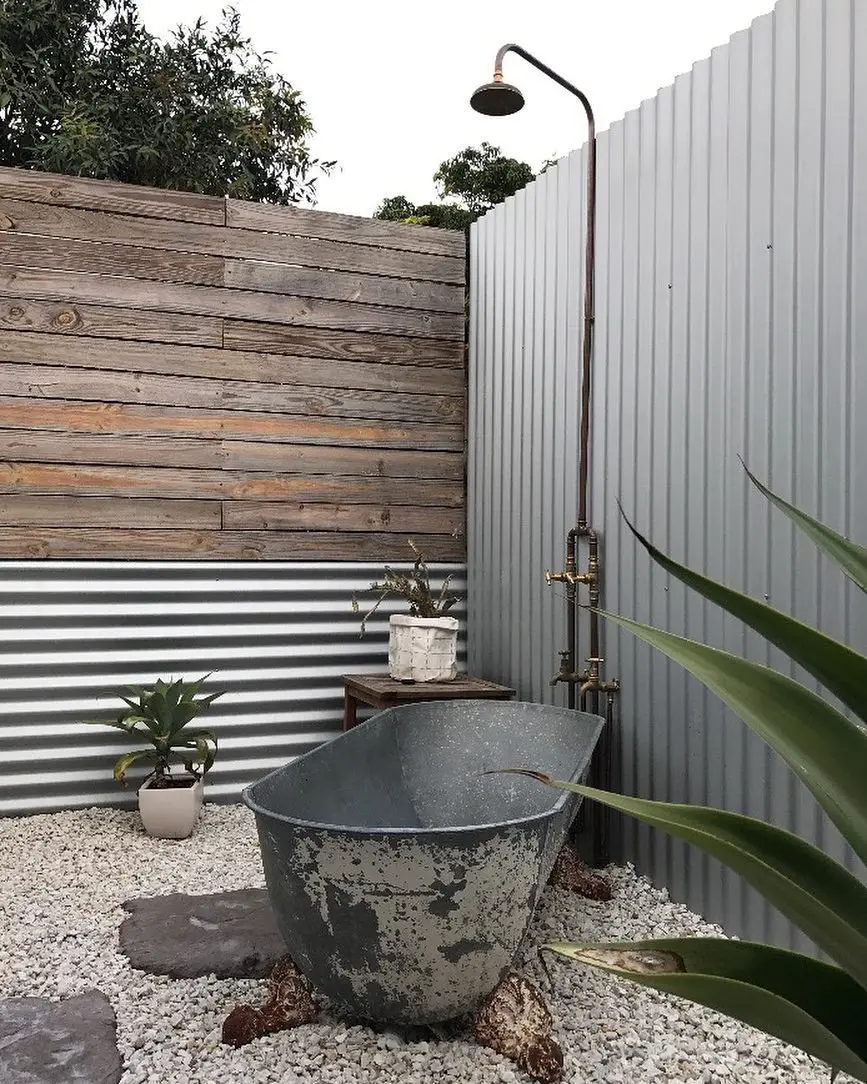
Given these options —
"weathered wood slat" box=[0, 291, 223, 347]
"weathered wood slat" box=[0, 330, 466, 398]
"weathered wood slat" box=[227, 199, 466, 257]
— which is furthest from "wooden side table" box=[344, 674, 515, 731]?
"weathered wood slat" box=[227, 199, 466, 257]

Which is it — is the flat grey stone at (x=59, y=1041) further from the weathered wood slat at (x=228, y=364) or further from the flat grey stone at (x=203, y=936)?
the weathered wood slat at (x=228, y=364)

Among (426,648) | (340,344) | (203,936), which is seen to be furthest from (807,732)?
(340,344)

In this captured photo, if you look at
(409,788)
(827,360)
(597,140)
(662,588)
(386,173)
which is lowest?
(409,788)

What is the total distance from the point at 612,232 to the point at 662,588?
3.94 feet

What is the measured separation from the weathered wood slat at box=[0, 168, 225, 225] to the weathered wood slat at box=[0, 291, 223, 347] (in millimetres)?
391

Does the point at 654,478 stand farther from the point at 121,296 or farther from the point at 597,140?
the point at 121,296

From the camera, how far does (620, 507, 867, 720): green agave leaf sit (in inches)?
19.0

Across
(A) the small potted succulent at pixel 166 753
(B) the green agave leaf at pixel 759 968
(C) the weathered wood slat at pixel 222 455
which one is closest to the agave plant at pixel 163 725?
(A) the small potted succulent at pixel 166 753

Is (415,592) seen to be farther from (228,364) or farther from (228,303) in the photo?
(228,303)

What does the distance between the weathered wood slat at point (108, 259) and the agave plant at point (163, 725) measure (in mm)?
1601

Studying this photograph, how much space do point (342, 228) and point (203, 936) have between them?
9.18 ft

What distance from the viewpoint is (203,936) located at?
237 centimetres

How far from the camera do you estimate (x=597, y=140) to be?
9.94 ft

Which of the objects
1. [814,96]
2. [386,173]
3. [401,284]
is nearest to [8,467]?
[401,284]
